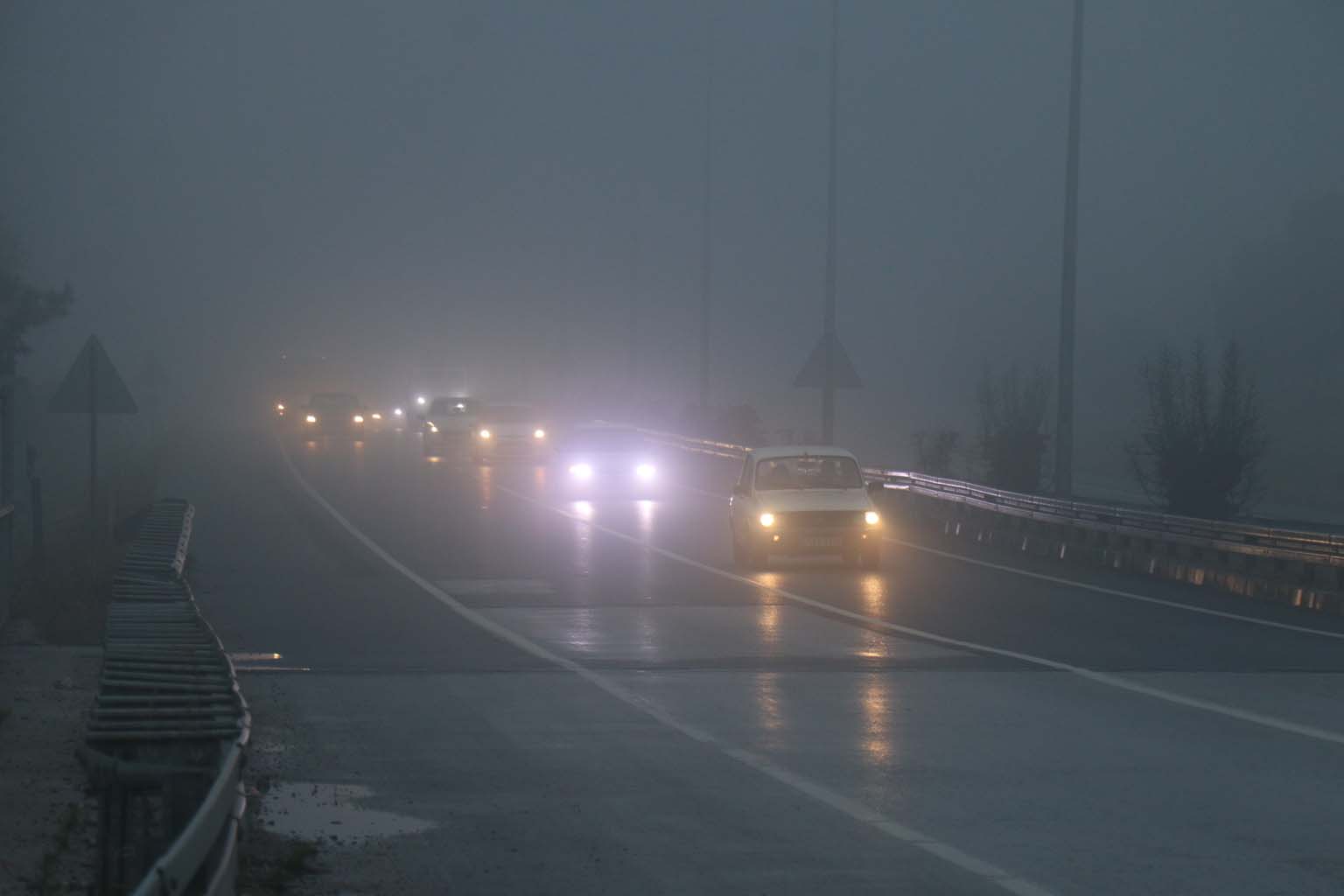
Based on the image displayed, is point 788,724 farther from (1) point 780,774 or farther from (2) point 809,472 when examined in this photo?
(2) point 809,472

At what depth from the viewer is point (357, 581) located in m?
22.8

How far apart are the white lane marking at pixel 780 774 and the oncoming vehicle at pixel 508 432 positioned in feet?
116

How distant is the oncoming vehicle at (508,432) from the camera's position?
56.3m

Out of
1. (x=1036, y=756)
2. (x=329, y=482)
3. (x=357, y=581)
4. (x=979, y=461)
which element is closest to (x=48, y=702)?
(x=1036, y=756)

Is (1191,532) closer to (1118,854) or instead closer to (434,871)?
(1118,854)

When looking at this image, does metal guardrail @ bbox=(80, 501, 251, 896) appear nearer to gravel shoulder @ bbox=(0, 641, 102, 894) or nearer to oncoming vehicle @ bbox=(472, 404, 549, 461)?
gravel shoulder @ bbox=(0, 641, 102, 894)

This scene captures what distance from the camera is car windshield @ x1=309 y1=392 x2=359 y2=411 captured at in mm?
73375

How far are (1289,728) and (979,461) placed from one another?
47.1 m

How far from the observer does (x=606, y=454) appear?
48438 millimetres

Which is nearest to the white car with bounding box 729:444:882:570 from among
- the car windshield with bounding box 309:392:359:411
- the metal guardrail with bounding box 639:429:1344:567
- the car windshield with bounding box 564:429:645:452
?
the metal guardrail with bounding box 639:429:1344:567

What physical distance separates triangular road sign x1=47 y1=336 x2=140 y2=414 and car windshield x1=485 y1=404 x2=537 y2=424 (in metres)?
31.8

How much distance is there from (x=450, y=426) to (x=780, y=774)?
4703 cm

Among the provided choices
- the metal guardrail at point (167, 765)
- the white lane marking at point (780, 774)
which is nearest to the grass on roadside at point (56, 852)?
the metal guardrail at point (167, 765)

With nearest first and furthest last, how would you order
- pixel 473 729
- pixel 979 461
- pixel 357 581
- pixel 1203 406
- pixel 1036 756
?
pixel 1036 756 → pixel 473 729 → pixel 357 581 → pixel 1203 406 → pixel 979 461
